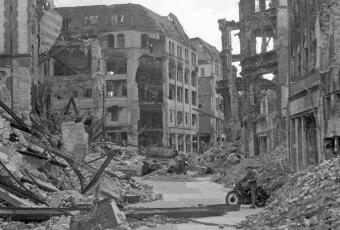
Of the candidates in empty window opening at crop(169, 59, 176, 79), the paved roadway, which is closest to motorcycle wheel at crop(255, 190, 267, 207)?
the paved roadway

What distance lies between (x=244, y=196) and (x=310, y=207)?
7380 millimetres

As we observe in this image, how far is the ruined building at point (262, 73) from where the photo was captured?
36.2 meters

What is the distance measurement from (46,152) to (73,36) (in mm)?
45471

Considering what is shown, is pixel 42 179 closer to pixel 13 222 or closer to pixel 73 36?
pixel 13 222

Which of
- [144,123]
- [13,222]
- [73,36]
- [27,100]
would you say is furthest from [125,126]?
[13,222]

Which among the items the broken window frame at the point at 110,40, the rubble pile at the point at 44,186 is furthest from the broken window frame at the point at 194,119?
the rubble pile at the point at 44,186

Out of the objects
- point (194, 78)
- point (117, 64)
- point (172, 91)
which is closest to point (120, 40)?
point (117, 64)

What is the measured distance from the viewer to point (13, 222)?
12930 millimetres

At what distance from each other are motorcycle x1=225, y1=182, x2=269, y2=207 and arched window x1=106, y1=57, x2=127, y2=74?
48.3m

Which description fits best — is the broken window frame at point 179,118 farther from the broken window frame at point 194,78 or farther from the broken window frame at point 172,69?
the broken window frame at point 194,78

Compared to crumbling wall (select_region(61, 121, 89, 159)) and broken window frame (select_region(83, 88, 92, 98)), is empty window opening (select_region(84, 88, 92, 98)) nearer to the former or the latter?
broken window frame (select_region(83, 88, 92, 98))

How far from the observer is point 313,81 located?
21344 millimetres

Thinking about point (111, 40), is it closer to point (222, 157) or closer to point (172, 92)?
point (172, 92)

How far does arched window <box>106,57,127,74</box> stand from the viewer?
66.2 meters
